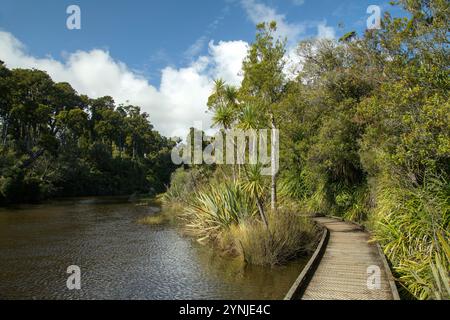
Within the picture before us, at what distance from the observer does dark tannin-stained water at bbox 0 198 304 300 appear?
987 cm

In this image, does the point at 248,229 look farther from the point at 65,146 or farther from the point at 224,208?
the point at 65,146

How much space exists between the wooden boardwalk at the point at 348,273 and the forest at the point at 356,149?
55 cm

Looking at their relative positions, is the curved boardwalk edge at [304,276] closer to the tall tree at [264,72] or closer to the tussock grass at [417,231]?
the tussock grass at [417,231]

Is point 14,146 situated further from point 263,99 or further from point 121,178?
point 263,99

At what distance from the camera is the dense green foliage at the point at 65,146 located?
4434 centimetres

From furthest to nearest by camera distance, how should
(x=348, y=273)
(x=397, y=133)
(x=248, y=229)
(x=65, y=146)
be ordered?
(x=65, y=146)
(x=248, y=229)
(x=397, y=133)
(x=348, y=273)

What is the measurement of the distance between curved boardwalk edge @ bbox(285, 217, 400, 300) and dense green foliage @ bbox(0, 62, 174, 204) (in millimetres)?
35736

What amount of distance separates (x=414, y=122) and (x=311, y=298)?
5.25 m

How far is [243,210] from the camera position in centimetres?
1479

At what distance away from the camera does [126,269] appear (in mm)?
12391

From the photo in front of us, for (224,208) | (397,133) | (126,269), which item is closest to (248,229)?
(224,208)

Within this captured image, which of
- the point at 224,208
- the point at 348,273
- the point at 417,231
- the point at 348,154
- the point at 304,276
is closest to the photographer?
the point at 304,276

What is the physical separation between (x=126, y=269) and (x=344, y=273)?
7.20m
